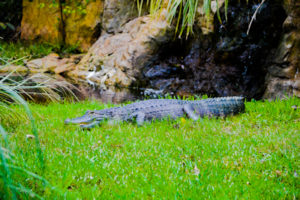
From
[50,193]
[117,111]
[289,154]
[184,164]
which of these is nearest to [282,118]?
[289,154]

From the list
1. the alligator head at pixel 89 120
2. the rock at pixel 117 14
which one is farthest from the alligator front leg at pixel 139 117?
the rock at pixel 117 14

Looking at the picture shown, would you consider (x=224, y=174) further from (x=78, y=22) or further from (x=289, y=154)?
(x=78, y=22)

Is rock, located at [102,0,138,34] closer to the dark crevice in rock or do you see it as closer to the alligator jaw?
the dark crevice in rock

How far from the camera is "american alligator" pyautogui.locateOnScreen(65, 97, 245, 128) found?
4.57 meters

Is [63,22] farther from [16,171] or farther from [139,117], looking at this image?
[16,171]

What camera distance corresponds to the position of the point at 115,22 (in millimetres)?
13398

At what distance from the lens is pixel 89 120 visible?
13.7ft

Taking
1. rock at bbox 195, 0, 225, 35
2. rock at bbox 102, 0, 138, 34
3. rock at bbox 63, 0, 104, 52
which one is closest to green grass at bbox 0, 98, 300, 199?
rock at bbox 195, 0, 225, 35

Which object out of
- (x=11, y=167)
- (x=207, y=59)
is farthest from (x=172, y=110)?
(x=207, y=59)

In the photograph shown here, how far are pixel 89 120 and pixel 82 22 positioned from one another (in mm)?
12816

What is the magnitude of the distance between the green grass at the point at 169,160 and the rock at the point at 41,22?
13.6 m

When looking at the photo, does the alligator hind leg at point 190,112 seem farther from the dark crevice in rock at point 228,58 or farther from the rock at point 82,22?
the rock at point 82,22

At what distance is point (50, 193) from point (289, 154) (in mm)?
2445

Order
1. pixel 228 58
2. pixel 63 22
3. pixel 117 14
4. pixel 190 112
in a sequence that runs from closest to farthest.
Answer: pixel 190 112 → pixel 228 58 → pixel 117 14 → pixel 63 22
